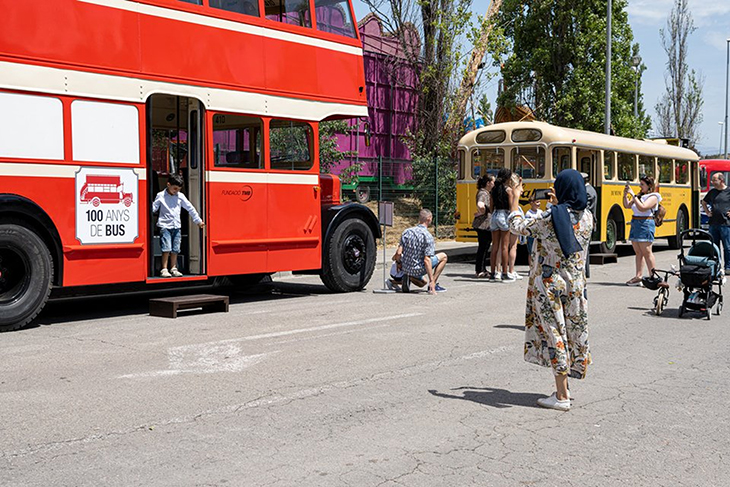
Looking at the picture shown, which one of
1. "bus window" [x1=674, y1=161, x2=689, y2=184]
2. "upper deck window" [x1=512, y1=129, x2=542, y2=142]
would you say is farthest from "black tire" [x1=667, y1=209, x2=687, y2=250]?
"upper deck window" [x1=512, y1=129, x2=542, y2=142]

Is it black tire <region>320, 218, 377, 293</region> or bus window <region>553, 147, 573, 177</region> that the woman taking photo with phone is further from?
bus window <region>553, 147, 573, 177</region>

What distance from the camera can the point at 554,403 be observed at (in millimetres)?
6223

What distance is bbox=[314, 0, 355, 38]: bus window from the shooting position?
42.0 ft

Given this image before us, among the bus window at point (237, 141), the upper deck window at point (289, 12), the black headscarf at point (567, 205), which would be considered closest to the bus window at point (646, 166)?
the upper deck window at point (289, 12)

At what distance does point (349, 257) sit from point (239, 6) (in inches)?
160

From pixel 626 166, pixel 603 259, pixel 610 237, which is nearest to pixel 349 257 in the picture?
pixel 603 259

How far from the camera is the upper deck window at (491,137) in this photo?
19.4 m

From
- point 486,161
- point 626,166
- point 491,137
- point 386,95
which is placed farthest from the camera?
point 386,95

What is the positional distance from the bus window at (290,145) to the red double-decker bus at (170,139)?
21 mm

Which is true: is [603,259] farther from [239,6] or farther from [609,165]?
[239,6]

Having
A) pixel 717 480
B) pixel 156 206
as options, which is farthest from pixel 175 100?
pixel 717 480

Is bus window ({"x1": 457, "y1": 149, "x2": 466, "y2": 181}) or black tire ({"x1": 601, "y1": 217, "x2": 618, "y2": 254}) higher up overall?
bus window ({"x1": 457, "y1": 149, "x2": 466, "y2": 181})

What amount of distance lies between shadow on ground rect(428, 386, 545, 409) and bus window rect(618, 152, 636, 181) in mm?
15312

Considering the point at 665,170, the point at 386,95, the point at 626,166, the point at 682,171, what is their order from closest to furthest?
the point at 626,166
the point at 665,170
the point at 682,171
the point at 386,95
